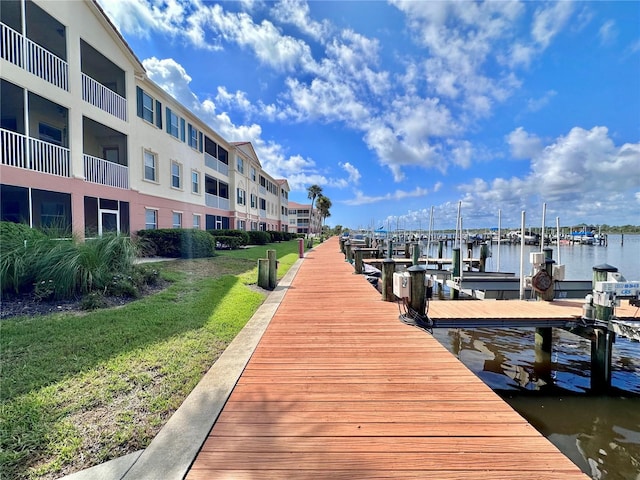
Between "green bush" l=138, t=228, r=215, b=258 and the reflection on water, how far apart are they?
11.4 m

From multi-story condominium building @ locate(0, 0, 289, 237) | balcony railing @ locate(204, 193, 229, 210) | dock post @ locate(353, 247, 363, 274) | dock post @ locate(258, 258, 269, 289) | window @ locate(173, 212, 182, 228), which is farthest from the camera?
balcony railing @ locate(204, 193, 229, 210)

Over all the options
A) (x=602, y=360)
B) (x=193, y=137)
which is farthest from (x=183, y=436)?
(x=193, y=137)

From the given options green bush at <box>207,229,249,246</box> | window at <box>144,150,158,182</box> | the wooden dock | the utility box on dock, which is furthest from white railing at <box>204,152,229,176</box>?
the wooden dock

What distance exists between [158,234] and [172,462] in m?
14.8


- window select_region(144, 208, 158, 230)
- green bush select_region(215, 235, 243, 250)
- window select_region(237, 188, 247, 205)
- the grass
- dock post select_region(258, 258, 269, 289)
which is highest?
window select_region(237, 188, 247, 205)

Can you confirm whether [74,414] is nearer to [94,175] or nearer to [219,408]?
[219,408]

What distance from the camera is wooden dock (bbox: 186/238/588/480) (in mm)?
2311

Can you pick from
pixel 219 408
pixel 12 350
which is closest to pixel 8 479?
pixel 219 408

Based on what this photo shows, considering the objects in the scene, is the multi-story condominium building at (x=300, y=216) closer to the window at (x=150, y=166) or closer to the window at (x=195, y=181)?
the window at (x=195, y=181)

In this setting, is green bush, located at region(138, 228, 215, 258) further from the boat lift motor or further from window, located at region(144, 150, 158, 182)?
the boat lift motor

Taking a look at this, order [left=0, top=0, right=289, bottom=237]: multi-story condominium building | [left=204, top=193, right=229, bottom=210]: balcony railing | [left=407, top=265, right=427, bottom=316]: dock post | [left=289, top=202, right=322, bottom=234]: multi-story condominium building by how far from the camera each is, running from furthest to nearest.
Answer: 1. [left=289, top=202, right=322, bottom=234]: multi-story condominium building
2. [left=204, top=193, right=229, bottom=210]: balcony railing
3. [left=0, top=0, right=289, bottom=237]: multi-story condominium building
4. [left=407, top=265, right=427, bottom=316]: dock post

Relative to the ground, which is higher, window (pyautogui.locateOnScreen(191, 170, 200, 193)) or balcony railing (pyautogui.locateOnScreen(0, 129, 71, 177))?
window (pyautogui.locateOnScreen(191, 170, 200, 193))

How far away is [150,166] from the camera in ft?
58.1

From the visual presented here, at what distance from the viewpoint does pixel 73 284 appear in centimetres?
672
